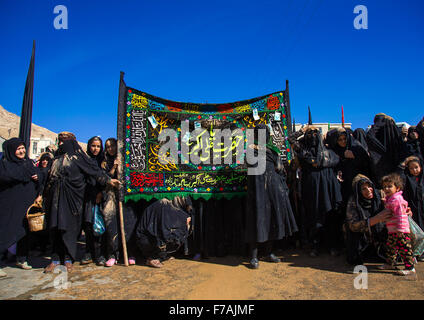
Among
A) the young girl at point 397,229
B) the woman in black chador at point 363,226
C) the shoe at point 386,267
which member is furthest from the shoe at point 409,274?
the woman in black chador at point 363,226

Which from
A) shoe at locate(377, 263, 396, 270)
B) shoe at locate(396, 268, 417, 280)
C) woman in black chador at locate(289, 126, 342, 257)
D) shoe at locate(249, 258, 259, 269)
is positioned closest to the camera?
shoe at locate(396, 268, 417, 280)

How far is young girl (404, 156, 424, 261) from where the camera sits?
148 inches

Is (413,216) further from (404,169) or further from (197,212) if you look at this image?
(197,212)

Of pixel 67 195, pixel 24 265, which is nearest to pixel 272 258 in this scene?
pixel 67 195

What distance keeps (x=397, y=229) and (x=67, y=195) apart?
172 inches

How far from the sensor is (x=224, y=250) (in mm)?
4344

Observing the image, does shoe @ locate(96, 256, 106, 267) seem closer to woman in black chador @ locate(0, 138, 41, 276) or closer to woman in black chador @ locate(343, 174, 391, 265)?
woman in black chador @ locate(0, 138, 41, 276)

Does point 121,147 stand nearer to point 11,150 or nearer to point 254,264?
point 11,150

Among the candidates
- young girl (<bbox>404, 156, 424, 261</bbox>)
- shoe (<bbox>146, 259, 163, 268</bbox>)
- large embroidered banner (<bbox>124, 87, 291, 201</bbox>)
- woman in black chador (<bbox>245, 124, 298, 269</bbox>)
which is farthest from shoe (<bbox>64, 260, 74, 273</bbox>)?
young girl (<bbox>404, 156, 424, 261</bbox>)

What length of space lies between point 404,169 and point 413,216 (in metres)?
0.69

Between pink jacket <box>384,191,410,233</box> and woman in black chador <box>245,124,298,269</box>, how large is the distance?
1171 millimetres

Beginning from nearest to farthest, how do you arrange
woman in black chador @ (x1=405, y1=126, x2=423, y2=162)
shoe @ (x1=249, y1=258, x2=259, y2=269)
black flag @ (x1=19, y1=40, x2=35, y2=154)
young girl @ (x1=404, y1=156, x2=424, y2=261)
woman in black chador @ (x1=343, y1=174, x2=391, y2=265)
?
woman in black chador @ (x1=343, y1=174, x2=391, y2=265) < shoe @ (x1=249, y1=258, x2=259, y2=269) < young girl @ (x1=404, y1=156, x2=424, y2=261) < woman in black chador @ (x1=405, y1=126, x2=423, y2=162) < black flag @ (x1=19, y1=40, x2=35, y2=154)

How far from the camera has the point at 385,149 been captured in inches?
167

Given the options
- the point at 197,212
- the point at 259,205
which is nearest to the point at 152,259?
the point at 197,212
